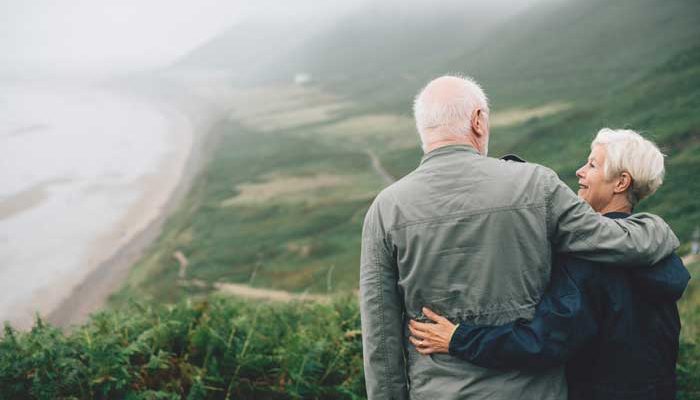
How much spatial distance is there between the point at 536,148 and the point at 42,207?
3270cm

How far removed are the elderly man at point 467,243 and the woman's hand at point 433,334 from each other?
0.05m

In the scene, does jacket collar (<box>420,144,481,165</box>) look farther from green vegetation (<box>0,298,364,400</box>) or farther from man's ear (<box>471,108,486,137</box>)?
green vegetation (<box>0,298,364,400</box>)

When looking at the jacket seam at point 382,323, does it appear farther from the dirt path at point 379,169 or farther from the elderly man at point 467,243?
the dirt path at point 379,169

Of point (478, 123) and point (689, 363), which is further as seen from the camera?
point (689, 363)

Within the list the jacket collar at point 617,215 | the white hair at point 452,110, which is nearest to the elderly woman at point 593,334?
the jacket collar at point 617,215

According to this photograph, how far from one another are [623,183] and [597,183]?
13 centimetres

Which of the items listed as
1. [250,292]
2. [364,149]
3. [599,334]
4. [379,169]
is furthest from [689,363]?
[364,149]

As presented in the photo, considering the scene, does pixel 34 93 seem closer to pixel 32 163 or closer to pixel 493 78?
pixel 32 163

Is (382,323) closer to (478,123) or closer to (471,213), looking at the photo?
(471,213)

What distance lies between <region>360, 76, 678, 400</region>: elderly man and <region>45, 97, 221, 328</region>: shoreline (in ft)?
46.5

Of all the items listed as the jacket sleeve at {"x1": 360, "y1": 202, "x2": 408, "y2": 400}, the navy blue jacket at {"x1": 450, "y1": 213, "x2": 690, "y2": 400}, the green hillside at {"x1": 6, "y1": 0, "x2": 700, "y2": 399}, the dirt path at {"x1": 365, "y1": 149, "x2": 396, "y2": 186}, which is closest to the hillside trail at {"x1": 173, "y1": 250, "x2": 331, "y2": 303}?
the green hillside at {"x1": 6, "y1": 0, "x2": 700, "y2": 399}

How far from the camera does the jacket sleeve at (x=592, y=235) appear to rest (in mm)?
2568

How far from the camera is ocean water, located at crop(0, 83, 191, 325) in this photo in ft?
88.3

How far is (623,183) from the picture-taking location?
301 centimetres
